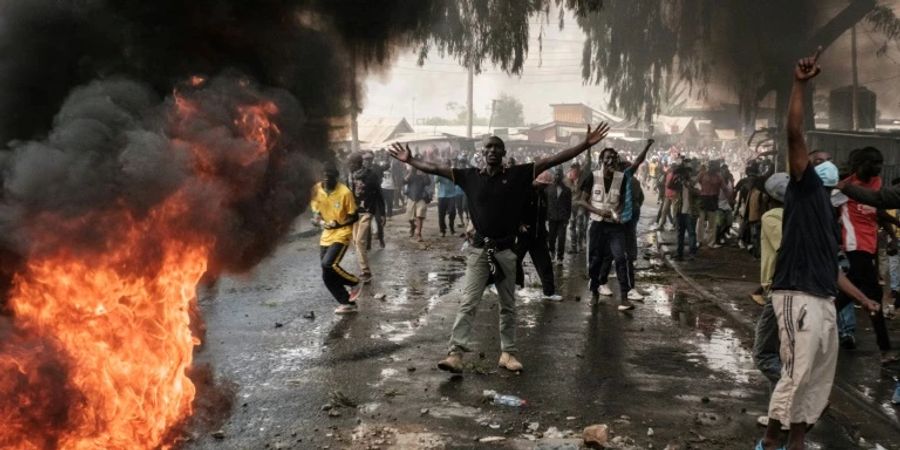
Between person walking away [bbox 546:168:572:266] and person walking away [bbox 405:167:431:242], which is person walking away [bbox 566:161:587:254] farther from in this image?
person walking away [bbox 405:167:431:242]

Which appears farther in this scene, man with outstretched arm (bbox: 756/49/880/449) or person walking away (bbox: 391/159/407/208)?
person walking away (bbox: 391/159/407/208)

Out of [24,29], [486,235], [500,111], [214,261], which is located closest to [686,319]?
[486,235]

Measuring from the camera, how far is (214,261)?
468cm

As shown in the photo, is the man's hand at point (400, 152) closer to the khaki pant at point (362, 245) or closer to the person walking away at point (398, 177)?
the khaki pant at point (362, 245)

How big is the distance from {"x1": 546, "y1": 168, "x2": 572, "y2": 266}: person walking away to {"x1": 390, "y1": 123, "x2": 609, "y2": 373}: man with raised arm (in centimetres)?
638

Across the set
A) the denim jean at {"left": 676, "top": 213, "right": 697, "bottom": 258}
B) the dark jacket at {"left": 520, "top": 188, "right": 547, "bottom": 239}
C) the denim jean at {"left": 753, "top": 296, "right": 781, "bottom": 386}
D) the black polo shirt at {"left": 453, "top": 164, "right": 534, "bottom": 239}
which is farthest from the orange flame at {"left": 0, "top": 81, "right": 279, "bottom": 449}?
the denim jean at {"left": 676, "top": 213, "right": 697, "bottom": 258}

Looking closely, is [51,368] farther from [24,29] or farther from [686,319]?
[686,319]

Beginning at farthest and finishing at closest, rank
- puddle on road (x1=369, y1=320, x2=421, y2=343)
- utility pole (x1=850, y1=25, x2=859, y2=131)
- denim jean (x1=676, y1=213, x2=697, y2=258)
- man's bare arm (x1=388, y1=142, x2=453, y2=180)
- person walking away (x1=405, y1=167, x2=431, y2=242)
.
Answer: utility pole (x1=850, y1=25, x2=859, y2=131), person walking away (x1=405, y1=167, x2=431, y2=242), denim jean (x1=676, y1=213, x2=697, y2=258), puddle on road (x1=369, y1=320, x2=421, y2=343), man's bare arm (x1=388, y1=142, x2=453, y2=180)

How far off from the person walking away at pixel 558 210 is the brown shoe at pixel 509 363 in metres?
6.48

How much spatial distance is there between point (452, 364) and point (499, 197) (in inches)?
52.6

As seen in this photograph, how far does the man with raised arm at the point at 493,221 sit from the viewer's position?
6.12m

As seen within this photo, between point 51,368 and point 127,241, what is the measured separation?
698 millimetres

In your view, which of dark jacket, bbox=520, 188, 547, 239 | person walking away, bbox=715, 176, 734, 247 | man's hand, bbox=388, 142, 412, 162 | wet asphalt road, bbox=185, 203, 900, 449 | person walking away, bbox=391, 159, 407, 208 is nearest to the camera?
wet asphalt road, bbox=185, 203, 900, 449

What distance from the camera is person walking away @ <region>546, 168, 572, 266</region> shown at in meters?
12.7
